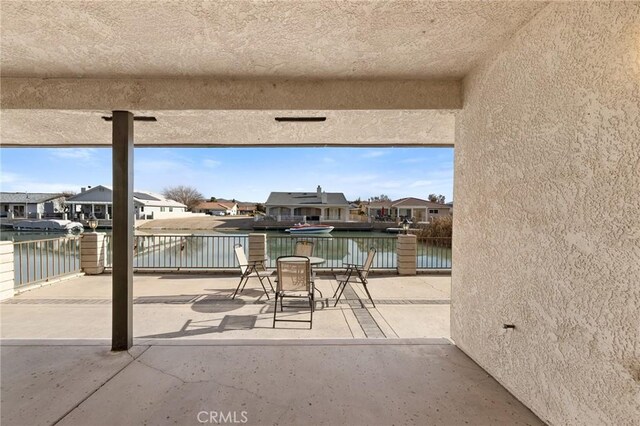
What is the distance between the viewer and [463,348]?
2637 millimetres

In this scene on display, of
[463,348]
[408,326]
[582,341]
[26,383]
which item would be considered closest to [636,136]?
[582,341]

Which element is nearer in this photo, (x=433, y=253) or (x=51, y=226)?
(x=433, y=253)

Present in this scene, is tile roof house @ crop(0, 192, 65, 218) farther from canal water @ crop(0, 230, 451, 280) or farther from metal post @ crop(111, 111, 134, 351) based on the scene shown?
metal post @ crop(111, 111, 134, 351)

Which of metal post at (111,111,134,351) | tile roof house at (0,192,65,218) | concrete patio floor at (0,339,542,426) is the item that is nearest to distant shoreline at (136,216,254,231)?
tile roof house at (0,192,65,218)

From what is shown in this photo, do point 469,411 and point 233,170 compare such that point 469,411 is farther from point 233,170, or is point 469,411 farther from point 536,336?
point 233,170

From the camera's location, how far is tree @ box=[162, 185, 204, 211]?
5331cm

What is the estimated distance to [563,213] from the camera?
5.09 ft

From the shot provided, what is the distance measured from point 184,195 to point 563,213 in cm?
6085

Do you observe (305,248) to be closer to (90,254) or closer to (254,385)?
(254,385)

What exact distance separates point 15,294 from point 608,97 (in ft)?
24.9

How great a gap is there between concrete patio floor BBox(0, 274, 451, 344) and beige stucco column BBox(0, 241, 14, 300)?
159 millimetres

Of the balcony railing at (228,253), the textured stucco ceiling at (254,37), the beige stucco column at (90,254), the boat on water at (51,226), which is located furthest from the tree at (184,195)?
the textured stucco ceiling at (254,37)

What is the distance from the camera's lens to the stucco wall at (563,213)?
4.14 ft

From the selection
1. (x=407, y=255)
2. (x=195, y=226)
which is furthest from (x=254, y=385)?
(x=195, y=226)
